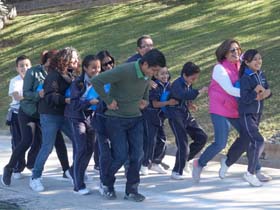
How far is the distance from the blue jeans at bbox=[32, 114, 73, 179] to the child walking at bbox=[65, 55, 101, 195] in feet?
0.90

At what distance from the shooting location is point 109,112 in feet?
23.6

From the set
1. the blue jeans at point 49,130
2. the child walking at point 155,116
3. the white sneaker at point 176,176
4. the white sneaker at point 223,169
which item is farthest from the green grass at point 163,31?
the blue jeans at point 49,130

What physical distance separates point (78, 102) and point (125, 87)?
0.67 meters

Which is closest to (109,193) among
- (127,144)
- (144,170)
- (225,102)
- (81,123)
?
(127,144)

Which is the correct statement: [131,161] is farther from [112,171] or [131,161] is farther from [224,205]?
[224,205]

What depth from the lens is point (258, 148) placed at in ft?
25.0

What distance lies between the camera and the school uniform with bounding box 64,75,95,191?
24.3 feet

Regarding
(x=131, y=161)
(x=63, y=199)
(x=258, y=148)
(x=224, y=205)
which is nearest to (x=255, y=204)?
(x=224, y=205)

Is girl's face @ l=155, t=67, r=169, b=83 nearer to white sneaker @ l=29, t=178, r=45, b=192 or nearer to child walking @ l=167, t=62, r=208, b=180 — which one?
child walking @ l=167, t=62, r=208, b=180

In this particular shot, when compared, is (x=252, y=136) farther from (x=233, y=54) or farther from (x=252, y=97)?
(x=233, y=54)

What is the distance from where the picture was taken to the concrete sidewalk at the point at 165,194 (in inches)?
280

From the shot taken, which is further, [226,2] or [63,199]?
[226,2]

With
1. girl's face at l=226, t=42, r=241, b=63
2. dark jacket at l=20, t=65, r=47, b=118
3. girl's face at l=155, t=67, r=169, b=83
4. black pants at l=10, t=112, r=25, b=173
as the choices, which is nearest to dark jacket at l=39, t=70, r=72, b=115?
A: dark jacket at l=20, t=65, r=47, b=118

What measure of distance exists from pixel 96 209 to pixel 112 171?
0.47 metres
